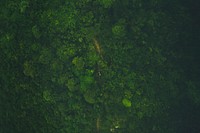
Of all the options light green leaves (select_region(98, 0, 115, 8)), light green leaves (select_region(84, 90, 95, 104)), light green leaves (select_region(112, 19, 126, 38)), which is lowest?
light green leaves (select_region(84, 90, 95, 104))

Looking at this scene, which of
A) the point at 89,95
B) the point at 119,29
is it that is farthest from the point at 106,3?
the point at 89,95

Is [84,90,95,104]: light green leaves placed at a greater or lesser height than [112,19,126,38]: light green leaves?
lesser

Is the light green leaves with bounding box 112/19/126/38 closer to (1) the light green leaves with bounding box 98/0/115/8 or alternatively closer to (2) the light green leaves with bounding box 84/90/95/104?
(1) the light green leaves with bounding box 98/0/115/8

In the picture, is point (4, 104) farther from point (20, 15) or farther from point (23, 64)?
point (20, 15)

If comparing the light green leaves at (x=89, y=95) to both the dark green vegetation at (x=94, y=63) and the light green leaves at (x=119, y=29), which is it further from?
the light green leaves at (x=119, y=29)

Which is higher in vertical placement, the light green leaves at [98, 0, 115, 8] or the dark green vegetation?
the light green leaves at [98, 0, 115, 8]

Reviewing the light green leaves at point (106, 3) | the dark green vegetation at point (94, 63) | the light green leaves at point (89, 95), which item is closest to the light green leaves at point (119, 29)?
A: the dark green vegetation at point (94, 63)

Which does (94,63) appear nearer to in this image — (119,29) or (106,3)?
(119,29)

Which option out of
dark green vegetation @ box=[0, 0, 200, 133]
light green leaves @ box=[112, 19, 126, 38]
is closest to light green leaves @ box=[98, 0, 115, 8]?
dark green vegetation @ box=[0, 0, 200, 133]

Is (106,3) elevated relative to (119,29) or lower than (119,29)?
elevated

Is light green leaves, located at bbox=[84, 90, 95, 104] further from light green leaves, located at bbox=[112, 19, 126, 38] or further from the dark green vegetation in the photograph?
light green leaves, located at bbox=[112, 19, 126, 38]
